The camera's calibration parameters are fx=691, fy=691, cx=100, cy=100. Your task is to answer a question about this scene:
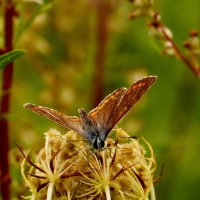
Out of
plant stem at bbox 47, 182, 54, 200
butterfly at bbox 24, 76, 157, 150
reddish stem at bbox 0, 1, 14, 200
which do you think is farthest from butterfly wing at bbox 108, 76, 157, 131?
reddish stem at bbox 0, 1, 14, 200

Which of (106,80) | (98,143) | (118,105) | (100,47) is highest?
(100,47)

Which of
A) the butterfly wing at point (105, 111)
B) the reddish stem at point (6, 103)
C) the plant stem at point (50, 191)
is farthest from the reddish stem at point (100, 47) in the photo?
the plant stem at point (50, 191)

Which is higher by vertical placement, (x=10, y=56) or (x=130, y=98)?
(x=10, y=56)

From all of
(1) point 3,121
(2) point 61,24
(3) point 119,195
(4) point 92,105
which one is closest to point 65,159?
(3) point 119,195

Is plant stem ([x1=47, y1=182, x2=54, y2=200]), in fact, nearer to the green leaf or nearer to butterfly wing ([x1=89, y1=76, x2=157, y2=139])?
butterfly wing ([x1=89, y1=76, x2=157, y2=139])

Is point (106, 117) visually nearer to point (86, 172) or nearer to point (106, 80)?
point (86, 172)

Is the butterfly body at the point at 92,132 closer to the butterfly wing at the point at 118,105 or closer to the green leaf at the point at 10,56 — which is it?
the butterfly wing at the point at 118,105

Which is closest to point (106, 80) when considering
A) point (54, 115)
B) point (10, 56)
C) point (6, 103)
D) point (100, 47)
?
point (100, 47)

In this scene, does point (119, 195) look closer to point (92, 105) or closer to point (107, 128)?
point (107, 128)
